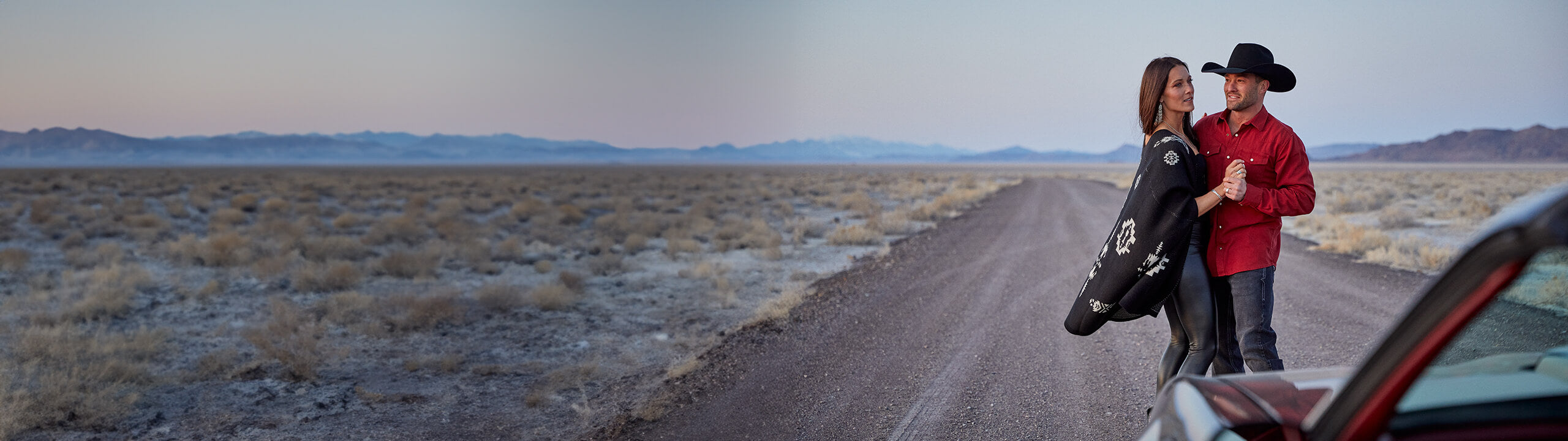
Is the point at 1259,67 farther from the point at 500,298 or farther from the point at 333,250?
the point at 333,250

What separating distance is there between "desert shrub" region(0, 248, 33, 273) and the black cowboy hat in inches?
598

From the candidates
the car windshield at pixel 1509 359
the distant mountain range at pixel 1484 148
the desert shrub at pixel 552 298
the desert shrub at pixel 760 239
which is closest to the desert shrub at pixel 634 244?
the desert shrub at pixel 760 239

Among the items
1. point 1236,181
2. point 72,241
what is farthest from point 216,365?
point 72,241

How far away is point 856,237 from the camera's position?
14.1 metres

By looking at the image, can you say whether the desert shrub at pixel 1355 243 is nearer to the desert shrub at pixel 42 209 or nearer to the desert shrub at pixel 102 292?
the desert shrub at pixel 102 292

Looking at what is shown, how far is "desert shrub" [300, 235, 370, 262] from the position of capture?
1227 centimetres

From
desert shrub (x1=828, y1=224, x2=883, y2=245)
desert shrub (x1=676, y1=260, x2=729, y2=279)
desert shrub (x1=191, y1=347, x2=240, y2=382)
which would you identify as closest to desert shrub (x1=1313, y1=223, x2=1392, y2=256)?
desert shrub (x1=828, y1=224, x2=883, y2=245)

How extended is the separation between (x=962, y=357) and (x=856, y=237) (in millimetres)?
8458

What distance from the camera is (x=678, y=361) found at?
6.15 metres

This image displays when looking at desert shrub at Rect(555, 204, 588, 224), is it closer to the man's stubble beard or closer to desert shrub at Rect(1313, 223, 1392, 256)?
desert shrub at Rect(1313, 223, 1392, 256)

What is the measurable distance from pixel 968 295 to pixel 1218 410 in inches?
255

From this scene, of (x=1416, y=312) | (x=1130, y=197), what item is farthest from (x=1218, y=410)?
(x=1130, y=197)

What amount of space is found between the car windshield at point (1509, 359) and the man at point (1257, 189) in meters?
1.20

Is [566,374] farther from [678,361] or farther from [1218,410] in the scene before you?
[1218,410]
